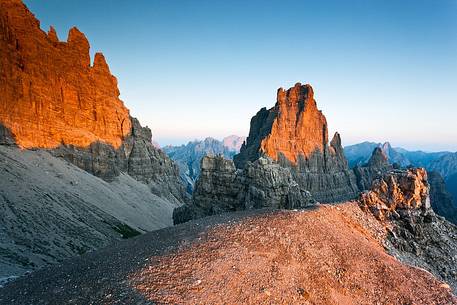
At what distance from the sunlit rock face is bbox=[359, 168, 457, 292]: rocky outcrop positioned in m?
106

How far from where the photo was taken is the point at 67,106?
9594 centimetres

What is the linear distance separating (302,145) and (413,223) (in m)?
127

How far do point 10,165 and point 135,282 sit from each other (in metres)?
59.2

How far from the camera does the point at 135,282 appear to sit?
15883 millimetres

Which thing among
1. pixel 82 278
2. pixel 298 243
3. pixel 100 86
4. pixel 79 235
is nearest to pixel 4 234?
pixel 79 235

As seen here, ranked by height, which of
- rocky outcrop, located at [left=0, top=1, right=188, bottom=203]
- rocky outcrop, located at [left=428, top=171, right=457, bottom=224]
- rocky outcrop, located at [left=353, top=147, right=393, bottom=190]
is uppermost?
rocky outcrop, located at [left=0, top=1, right=188, bottom=203]

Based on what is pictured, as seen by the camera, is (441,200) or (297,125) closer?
(297,125)

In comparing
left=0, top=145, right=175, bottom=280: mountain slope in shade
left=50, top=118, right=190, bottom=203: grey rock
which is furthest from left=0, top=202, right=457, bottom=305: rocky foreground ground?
left=50, top=118, right=190, bottom=203: grey rock

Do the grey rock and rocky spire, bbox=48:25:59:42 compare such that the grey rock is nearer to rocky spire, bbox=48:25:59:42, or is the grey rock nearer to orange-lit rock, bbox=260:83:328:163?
rocky spire, bbox=48:25:59:42

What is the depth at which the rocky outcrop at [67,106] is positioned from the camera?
7838 centimetres

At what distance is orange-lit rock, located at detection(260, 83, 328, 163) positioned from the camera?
149625mm

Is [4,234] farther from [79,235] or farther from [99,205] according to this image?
[99,205]

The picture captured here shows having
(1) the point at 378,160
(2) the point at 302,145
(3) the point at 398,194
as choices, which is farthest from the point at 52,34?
(1) the point at 378,160

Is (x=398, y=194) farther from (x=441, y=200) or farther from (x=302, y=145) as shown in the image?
(x=441, y=200)
